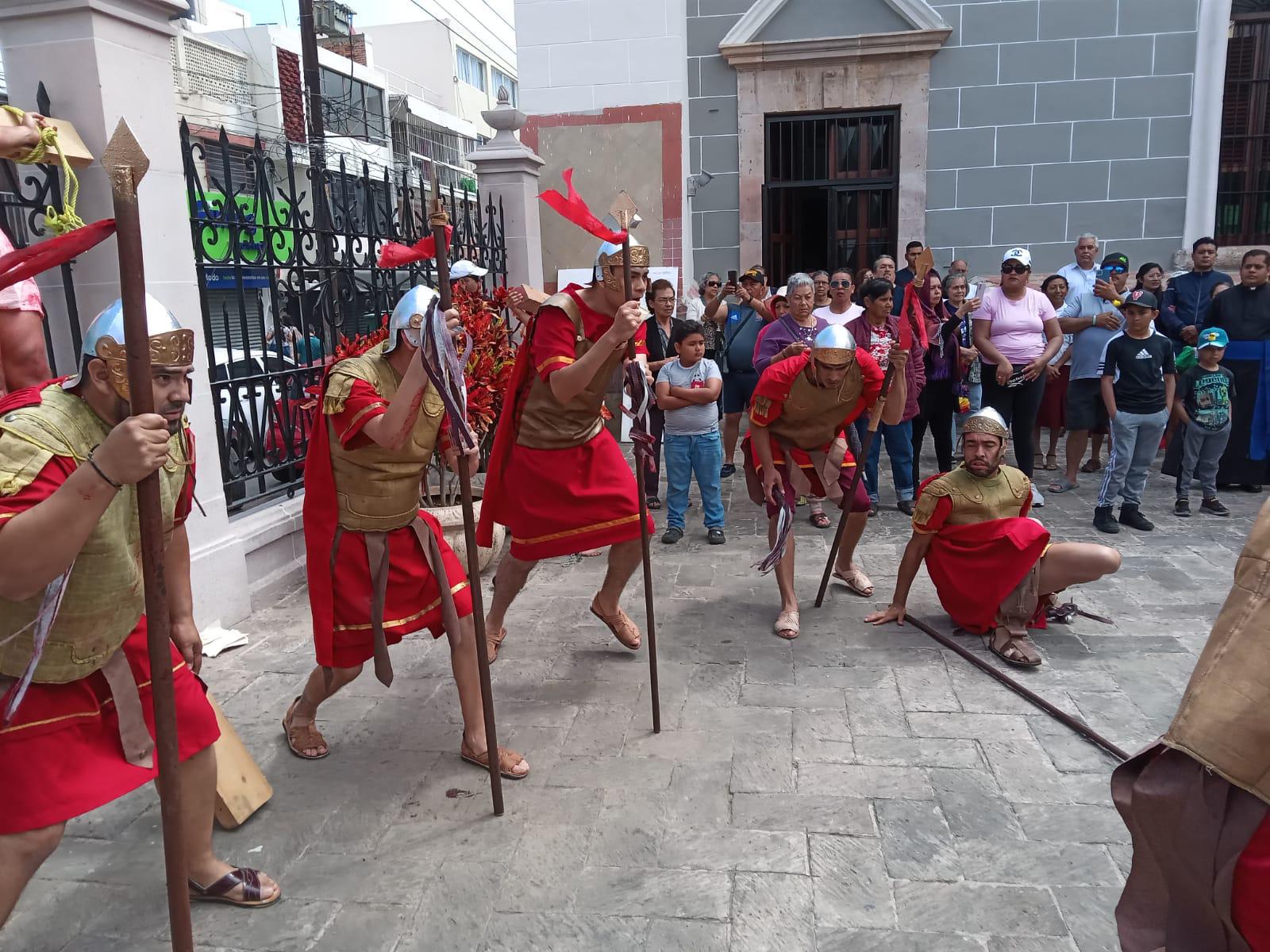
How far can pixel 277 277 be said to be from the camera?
16.7 ft

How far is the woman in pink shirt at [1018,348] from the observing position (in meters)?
6.62

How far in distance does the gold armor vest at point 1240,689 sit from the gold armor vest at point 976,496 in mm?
3015

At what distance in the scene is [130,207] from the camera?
5.30ft

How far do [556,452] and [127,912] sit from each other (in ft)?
7.19

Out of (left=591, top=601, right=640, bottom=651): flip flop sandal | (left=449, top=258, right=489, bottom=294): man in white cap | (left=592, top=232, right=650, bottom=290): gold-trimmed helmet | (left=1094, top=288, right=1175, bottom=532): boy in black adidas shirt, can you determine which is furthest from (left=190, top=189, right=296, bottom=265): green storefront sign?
(left=1094, top=288, right=1175, bottom=532): boy in black adidas shirt

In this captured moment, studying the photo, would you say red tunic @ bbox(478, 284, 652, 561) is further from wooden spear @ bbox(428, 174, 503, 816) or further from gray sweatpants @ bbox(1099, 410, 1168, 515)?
gray sweatpants @ bbox(1099, 410, 1168, 515)

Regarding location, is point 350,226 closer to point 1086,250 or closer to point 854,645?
point 854,645

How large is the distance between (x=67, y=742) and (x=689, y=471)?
4506 millimetres

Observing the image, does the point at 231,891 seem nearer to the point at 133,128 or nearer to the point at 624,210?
the point at 624,210

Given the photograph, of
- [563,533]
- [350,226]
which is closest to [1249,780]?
[563,533]

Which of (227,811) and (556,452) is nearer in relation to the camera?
(227,811)

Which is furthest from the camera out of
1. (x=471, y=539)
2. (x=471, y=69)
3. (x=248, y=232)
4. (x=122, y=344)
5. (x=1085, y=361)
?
(x=471, y=69)

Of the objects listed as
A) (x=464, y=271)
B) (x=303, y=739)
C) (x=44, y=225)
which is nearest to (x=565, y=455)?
(x=303, y=739)

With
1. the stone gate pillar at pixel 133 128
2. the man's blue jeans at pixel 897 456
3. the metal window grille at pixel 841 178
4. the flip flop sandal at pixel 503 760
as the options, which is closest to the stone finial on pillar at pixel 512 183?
the metal window grille at pixel 841 178
